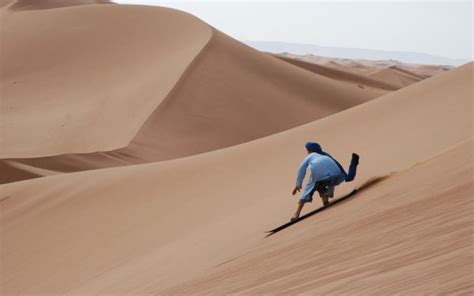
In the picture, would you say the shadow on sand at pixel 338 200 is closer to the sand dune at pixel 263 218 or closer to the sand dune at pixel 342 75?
the sand dune at pixel 263 218

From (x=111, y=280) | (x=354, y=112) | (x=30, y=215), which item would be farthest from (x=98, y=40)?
(x=111, y=280)

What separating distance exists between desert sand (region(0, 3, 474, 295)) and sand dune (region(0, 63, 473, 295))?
0.02 metres

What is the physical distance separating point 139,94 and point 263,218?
2150 cm

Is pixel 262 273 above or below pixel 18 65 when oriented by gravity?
below

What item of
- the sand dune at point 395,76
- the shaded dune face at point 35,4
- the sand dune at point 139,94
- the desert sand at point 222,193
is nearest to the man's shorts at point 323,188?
the desert sand at point 222,193

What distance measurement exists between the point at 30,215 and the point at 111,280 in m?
4.27

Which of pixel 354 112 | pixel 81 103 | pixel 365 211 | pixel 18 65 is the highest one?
pixel 18 65

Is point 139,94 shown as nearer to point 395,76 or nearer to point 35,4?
point 35,4

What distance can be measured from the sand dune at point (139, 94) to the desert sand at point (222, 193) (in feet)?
0.37

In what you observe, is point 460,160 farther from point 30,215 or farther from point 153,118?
point 153,118

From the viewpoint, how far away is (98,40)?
3844 cm

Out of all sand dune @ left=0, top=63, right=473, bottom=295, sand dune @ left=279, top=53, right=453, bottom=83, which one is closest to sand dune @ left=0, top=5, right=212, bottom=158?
sand dune @ left=0, top=63, right=473, bottom=295

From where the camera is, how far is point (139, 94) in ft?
100

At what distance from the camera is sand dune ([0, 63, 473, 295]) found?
5230mm
